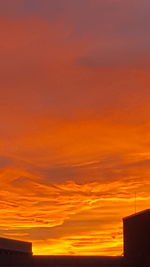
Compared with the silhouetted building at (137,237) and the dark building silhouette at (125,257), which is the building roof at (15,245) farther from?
the silhouetted building at (137,237)

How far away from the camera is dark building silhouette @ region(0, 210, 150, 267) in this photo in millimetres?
66688

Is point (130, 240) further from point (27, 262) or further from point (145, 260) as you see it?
point (27, 262)

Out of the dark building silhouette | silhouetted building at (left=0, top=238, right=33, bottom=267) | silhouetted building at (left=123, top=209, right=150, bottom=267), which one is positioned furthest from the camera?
silhouetted building at (left=123, top=209, right=150, bottom=267)

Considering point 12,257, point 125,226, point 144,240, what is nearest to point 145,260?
point 144,240

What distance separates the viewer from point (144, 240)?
67312mm

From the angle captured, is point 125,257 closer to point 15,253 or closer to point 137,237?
point 137,237

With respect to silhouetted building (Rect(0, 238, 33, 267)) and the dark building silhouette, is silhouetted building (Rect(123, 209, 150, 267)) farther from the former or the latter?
silhouetted building (Rect(0, 238, 33, 267))

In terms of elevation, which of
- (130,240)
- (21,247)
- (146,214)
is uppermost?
(146,214)

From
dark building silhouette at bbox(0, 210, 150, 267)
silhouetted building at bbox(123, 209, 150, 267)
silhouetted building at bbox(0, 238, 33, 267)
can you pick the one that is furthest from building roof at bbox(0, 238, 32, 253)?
silhouetted building at bbox(123, 209, 150, 267)

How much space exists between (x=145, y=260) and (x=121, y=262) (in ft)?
11.3

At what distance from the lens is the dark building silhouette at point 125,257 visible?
6669 centimetres

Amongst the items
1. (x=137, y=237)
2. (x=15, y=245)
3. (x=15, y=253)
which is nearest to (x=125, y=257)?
(x=137, y=237)

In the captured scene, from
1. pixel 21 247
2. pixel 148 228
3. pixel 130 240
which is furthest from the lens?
pixel 21 247

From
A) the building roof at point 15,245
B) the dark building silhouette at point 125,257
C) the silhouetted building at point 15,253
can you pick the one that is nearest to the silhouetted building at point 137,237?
the dark building silhouette at point 125,257
